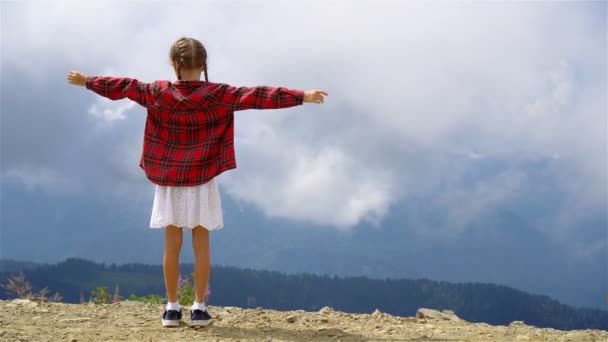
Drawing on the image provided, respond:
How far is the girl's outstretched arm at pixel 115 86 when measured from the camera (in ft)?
22.3

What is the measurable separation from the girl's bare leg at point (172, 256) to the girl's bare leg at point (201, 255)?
0.15 m

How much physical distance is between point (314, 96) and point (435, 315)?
3.11m

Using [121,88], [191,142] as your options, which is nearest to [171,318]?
[191,142]

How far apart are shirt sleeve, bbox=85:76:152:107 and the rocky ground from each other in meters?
2.13

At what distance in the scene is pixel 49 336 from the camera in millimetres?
6789

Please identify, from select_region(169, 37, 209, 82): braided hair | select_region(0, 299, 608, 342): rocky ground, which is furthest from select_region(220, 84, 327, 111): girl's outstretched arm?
select_region(0, 299, 608, 342): rocky ground

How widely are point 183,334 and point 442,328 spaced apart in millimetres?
2536

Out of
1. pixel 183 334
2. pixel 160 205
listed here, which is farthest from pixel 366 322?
pixel 160 205

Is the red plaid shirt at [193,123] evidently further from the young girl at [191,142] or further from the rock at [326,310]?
the rock at [326,310]

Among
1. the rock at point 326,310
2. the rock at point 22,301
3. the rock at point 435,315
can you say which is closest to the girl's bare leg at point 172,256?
the rock at point 326,310

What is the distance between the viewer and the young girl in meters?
6.57

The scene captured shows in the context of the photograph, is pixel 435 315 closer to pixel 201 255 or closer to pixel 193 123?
pixel 201 255

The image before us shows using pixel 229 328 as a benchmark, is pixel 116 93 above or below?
above

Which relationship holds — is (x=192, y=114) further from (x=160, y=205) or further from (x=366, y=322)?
(x=366, y=322)
